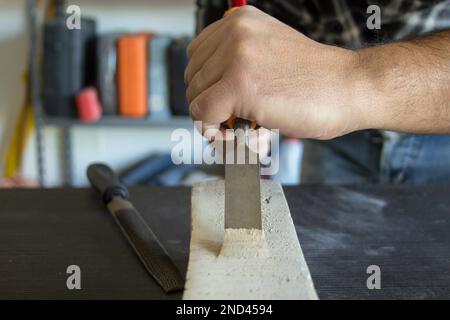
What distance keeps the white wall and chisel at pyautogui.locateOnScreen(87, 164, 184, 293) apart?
3.69 feet

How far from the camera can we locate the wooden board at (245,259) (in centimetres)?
42

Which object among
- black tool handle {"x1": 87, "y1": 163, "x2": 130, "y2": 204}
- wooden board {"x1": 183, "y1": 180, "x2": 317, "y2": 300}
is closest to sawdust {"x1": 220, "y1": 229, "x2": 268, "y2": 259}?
wooden board {"x1": 183, "y1": 180, "x2": 317, "y2": 300}

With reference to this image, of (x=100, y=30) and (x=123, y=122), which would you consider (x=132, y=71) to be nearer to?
(x=123, y=122)

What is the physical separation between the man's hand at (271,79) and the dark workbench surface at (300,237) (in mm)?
145

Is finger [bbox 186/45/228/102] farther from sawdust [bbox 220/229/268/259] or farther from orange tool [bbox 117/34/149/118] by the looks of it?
→ orange tool [bbox 117/34/149/118]

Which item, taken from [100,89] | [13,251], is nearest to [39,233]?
[13,251]

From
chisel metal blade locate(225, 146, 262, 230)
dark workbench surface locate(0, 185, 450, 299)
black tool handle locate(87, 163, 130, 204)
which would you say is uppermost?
chisel metal blade locate(225, 146, 262, 230)

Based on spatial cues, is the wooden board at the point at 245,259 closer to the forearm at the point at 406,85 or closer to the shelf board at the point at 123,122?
the forearm at the point at 406,85

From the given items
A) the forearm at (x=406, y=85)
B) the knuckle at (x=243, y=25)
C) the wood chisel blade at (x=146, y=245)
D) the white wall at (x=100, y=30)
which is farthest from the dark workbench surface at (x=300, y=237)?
the white wall at (x=100, y=30)

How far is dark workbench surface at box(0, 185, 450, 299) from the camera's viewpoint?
20.5 inches

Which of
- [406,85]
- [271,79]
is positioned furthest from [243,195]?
[406,85]

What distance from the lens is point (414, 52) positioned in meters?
0.59

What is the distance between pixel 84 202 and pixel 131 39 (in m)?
0.99

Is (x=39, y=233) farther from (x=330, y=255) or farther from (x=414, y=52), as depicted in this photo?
(x=414, y=52)
